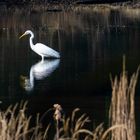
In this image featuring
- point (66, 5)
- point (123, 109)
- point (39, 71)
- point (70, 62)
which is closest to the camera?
point (123, 109)

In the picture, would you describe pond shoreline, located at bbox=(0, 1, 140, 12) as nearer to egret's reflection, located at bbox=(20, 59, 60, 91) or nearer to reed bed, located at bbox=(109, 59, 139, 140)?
egret's reflection, located at bbox=(20, 59, 60, 91)

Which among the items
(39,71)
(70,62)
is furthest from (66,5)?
(39,71)

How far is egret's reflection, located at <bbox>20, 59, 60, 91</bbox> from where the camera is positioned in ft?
47.5

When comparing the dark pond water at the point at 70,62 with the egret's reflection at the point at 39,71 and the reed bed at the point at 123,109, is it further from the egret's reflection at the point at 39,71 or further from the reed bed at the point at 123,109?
the reed bed at the point at 123,109

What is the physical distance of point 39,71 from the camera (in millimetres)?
16547

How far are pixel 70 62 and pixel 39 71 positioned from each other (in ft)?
6.01

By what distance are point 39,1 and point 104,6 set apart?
215 inches

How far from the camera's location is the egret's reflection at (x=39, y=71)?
1449 centimetres

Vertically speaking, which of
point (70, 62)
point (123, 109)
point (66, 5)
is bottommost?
point (66, 5)

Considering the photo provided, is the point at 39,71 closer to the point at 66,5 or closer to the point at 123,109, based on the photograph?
the point at 123,109

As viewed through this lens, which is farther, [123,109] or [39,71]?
[39,71]

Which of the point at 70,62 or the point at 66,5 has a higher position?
the point at 70,62

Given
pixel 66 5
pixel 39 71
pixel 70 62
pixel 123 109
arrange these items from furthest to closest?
pixel 66 5 < pixel 70 62 < pixel 39 71 < pixel 123 109

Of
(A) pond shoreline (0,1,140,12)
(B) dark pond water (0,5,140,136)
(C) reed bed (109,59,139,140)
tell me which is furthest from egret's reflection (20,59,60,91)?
(A) pond shoreline (0,1,140,12)
